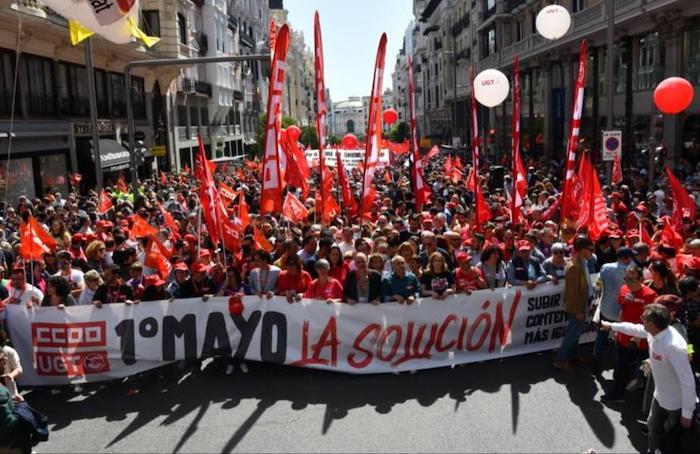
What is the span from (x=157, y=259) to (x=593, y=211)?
6.22 meters

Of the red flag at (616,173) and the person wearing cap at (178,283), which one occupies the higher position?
the red flag at (616,173)

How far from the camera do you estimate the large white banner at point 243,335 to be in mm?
7242

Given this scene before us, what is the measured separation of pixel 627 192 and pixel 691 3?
832cm

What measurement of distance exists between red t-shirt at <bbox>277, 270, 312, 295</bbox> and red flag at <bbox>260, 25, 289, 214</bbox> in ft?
4.71

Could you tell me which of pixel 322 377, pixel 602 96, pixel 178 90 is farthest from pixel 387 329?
pixel 178 90

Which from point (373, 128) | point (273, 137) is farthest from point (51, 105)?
point (273, 137)

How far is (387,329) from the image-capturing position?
7324 mm

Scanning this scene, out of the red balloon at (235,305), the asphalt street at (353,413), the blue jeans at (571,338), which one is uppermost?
the red balloon at (235,305)

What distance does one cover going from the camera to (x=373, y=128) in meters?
10.2

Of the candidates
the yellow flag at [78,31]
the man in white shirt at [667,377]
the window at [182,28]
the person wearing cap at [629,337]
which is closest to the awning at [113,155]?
the window at [182,28]

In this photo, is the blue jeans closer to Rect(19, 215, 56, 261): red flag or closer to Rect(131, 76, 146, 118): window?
Rect(19, 215, 56, 261): red flag

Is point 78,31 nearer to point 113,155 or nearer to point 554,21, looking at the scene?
point 554,21

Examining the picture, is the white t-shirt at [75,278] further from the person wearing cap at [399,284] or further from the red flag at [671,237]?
the red flag at [671,237]

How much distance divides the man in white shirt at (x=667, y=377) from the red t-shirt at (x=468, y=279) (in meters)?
2.64
